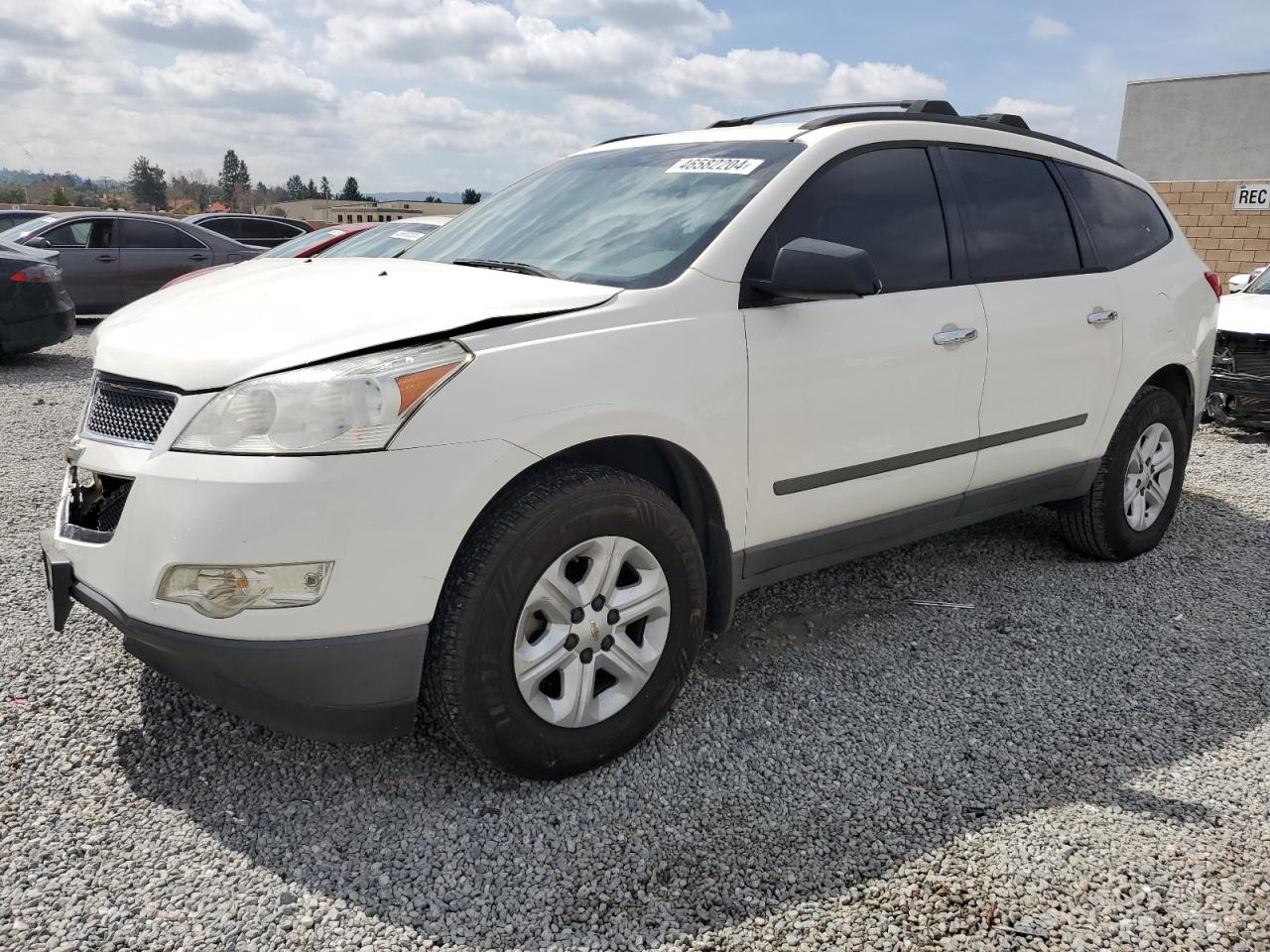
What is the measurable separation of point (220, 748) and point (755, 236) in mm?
2145

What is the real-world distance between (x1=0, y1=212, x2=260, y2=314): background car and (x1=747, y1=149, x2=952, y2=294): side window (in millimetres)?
11416

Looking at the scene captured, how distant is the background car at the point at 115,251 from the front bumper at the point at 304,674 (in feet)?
38.5

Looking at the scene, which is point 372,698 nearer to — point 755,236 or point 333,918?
point 333,918

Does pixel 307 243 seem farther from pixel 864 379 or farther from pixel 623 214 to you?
pixel 864 379

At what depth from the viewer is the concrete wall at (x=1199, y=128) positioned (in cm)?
2702

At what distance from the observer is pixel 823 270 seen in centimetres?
281

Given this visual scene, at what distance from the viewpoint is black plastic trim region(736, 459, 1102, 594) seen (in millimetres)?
3217

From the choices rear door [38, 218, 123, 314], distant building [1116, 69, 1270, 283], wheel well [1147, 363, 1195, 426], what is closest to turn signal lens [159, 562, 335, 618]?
wheel well [1147, 363, 1195, 426]

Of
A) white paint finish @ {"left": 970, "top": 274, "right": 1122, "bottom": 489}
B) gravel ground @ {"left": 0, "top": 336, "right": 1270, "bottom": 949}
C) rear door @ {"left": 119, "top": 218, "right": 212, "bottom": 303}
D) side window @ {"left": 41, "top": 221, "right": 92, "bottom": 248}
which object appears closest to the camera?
gravel ground @ {"left": 0, "top": 336, "right": 1270, "bottom": 949}

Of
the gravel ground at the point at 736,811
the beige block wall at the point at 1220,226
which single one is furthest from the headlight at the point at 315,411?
the beige block wall at the point at 1220,226

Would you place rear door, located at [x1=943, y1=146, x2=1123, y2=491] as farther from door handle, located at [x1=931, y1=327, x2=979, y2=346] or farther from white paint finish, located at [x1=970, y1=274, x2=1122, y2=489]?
door handle, located at [x1=931, y1=327, x2=979, y2=346]

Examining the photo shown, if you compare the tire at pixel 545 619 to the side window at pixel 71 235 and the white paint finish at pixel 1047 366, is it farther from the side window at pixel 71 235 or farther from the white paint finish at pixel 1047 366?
the side window at pixel 71 235

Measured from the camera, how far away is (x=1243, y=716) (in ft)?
10.7

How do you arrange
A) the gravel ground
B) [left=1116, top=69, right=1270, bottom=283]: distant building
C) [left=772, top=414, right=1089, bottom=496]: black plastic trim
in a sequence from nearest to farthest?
the gravel ground < [left=772, top=414, right=1089, bottom=496]: black plastic trim < [left=1116, top=69, right=1270, bottom=283]: distant building
